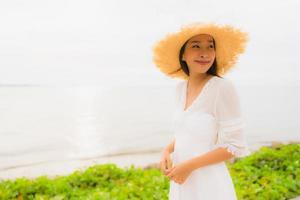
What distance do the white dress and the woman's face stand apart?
9 cm

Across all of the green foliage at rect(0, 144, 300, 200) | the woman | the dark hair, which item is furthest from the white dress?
the green foliage at rect(0, 144, 300, 200)

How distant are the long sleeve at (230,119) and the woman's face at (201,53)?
0.58ft

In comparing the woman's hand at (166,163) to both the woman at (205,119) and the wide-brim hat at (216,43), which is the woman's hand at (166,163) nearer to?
the woman at (205,119)

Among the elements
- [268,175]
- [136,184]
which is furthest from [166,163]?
[268,175]

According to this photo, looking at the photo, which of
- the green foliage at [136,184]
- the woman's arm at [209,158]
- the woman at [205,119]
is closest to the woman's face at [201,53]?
the woman at [205,119]

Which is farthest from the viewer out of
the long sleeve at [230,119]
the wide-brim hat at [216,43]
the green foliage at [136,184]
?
the green foliage at [136,184]

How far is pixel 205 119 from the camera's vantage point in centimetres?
178

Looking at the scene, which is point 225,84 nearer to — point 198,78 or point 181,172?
point 198,78

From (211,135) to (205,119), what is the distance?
0.08 m

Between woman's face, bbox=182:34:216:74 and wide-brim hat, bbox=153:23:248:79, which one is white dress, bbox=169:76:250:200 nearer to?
woman's face, bbox=182:34:216:74

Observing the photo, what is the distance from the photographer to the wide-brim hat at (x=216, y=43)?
6.05ft

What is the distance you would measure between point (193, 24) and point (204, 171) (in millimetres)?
726

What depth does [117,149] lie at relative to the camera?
347 inches

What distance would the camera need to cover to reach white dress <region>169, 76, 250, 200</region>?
68.1 inches
